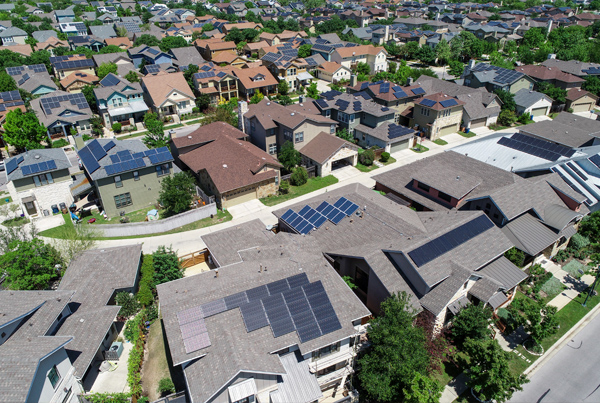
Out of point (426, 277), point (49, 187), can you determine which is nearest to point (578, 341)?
point (426, 277)

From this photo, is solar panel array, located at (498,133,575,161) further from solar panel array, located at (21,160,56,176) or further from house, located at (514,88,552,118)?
solar panel array, located at (21,160,56,176)

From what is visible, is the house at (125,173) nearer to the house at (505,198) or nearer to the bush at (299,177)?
the bush at (299,177)

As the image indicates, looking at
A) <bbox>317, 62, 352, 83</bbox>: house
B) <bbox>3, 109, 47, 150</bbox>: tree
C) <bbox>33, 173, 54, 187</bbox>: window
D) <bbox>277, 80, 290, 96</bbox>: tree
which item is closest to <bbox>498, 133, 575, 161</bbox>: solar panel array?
<bbox>277, 80, 290, 96</bbox>: tree

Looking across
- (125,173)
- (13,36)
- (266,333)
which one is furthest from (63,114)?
(13,36)

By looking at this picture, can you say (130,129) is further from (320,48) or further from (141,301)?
(320,48)

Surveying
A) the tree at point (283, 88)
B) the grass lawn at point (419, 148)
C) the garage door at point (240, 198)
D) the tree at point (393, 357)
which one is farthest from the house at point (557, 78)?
the tree at point (393, 357)
